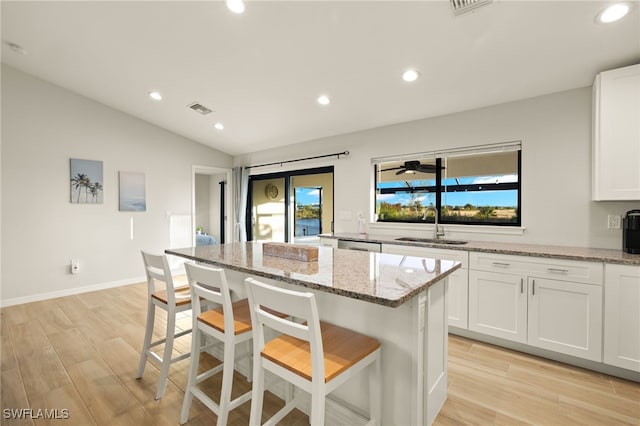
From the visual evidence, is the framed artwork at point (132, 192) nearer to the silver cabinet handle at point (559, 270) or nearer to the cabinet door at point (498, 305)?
the cabinet door at point (498, 305)

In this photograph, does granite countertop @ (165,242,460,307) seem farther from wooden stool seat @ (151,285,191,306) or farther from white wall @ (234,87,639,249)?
white wall @ (234,87,639,249)

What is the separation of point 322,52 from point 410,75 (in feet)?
2.79

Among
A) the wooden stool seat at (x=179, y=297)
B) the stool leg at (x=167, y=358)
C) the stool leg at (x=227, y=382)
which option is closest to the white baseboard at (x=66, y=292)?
the wooden stool seat at (x=179, y=297)

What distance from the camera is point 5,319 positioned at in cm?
338

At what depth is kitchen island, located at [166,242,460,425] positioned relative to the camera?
135 cm

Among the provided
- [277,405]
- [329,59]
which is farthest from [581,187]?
[277,405]

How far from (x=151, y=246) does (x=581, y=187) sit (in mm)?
5841

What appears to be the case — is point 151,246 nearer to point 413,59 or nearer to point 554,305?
point 413,59

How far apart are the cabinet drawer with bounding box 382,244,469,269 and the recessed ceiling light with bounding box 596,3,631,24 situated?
6.22 feet

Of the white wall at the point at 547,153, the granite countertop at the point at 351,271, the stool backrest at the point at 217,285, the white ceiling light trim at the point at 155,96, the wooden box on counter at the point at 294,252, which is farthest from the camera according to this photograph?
the white ceiling light trim at the point at 155,96

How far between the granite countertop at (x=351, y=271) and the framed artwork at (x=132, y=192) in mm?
3198

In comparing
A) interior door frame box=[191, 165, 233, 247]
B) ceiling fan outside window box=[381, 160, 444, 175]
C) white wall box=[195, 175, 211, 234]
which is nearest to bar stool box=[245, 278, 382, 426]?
ceiling fan outside window box=[381, 160, 444, 175]

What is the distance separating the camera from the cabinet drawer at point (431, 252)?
9.05 feet

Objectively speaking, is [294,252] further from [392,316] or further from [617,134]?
[617,134]
